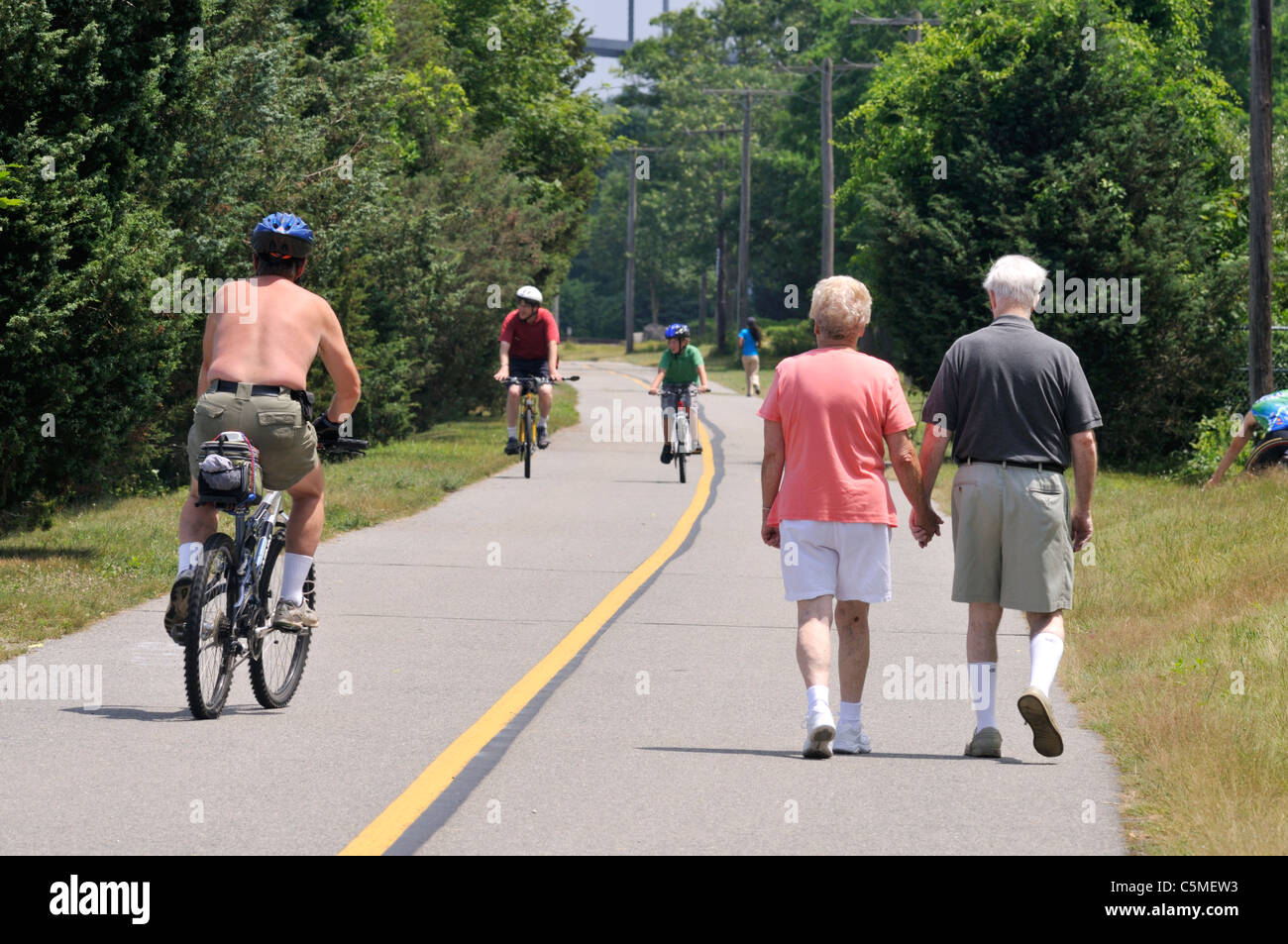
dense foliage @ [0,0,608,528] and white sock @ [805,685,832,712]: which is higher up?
dense foliage @ [0,0,608,528]

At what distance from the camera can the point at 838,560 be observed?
6977 millimetres

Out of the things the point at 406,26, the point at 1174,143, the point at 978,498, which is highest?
the point at 406,26

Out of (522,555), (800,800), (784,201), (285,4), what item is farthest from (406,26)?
(784,201)

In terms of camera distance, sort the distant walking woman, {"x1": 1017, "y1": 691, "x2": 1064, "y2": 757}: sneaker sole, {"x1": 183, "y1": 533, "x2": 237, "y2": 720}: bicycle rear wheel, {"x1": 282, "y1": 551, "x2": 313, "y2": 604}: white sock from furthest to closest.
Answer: the distant walking woman < {"x1": 282, "y1": 551, "x2": 313, "y2": 604}: white sock < {"x1": 183, "y1": 533, "x2": 237, "y2": 720}: bicycle rear wheel < {"x1": 1017, "y1": 691, "x2": 1064, "y2": 757}: sneaker sole

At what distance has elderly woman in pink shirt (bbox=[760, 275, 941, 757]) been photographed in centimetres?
688

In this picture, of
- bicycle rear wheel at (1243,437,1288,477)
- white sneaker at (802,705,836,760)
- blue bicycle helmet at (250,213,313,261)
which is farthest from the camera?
bicycle rear wheel at (1243,437,1288,477)

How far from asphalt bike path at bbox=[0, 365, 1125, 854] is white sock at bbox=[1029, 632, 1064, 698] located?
1.20 feet

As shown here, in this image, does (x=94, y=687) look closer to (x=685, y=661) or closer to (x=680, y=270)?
(x=685, y=661)

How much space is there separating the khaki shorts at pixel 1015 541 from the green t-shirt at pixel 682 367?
14.2 meters

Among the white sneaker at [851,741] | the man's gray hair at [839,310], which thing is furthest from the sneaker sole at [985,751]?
the man's gray hair at [839,310]

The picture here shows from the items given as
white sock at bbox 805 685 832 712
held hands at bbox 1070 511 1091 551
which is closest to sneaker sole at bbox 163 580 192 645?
white sock at bbox 805 685 832 712

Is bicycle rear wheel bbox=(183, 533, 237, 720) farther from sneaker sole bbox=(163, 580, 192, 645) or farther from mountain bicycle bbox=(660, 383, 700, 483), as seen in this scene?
mountain bicycle bbox=(660, 383, 700, 483)

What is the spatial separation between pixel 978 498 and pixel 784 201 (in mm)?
69135

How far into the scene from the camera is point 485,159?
34.3m
